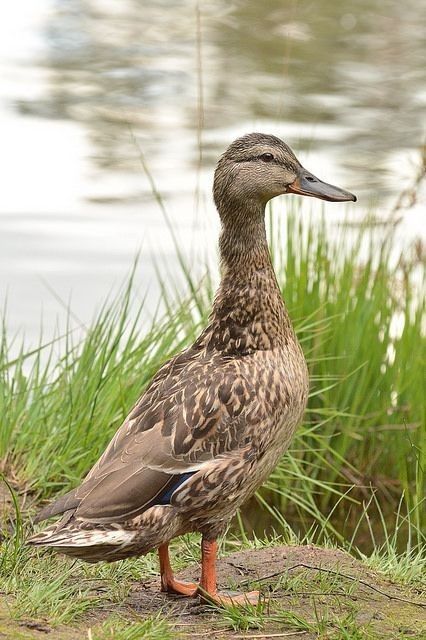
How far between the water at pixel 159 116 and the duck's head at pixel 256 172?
2.36 m

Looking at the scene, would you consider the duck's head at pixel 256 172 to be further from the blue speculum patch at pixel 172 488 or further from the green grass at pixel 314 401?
the green grass at pixel 314 401

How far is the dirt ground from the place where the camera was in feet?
13.8

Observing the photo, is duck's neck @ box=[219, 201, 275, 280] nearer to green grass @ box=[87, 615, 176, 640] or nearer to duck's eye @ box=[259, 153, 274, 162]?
duck's eye @ box=[259, 153, 274, 162]

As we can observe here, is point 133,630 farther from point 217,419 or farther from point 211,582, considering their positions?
point 217,419

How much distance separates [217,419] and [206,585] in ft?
1.75

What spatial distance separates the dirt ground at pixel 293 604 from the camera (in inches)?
166

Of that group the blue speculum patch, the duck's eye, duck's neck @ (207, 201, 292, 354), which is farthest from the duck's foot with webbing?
the duck's eye

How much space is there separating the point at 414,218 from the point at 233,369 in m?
5.42

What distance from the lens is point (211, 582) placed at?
4512 mm

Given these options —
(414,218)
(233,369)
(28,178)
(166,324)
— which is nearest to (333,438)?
(166,324)

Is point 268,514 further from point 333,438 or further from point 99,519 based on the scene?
point 99,519

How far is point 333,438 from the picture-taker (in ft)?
22.1

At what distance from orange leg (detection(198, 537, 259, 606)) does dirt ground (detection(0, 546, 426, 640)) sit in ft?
0.14

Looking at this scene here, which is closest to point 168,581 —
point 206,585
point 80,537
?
point 206,585
